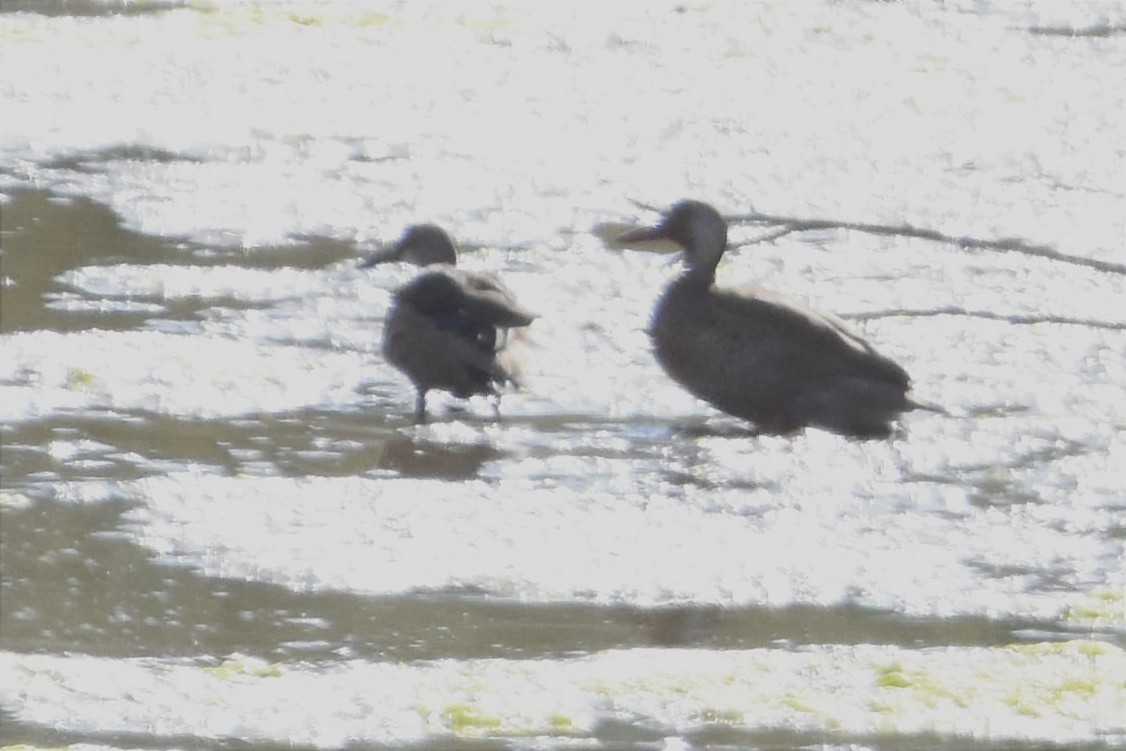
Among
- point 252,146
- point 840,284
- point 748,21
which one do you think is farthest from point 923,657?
point 748,21

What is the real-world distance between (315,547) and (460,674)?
1.11 m

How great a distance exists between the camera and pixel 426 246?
9.73m

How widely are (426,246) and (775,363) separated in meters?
1.96

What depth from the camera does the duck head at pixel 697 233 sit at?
8844mm

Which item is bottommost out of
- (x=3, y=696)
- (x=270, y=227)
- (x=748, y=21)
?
(x=3, y=696)

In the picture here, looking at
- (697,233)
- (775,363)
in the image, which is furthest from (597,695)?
(697,233)

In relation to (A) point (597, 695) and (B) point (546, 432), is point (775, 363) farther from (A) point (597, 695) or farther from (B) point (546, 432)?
(A) point (597, 695)

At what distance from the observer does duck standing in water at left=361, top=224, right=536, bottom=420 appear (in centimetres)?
843

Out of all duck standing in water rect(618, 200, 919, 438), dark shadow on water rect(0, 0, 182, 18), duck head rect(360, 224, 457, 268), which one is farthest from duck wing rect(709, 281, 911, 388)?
dark shadow on water rect(0, 0, 182, 18)

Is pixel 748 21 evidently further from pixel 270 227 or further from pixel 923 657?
pixel 923 657

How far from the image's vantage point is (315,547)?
6.84 meters

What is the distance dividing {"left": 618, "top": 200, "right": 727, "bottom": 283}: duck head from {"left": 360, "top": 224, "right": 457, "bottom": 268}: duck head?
1.06 metres

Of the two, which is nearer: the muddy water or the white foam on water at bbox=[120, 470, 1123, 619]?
the muddy water

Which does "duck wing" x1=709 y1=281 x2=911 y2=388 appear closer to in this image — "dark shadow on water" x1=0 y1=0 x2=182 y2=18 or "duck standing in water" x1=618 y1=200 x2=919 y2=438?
"duck standing in water" x1=618 y1=200 x2=919 y2=438
